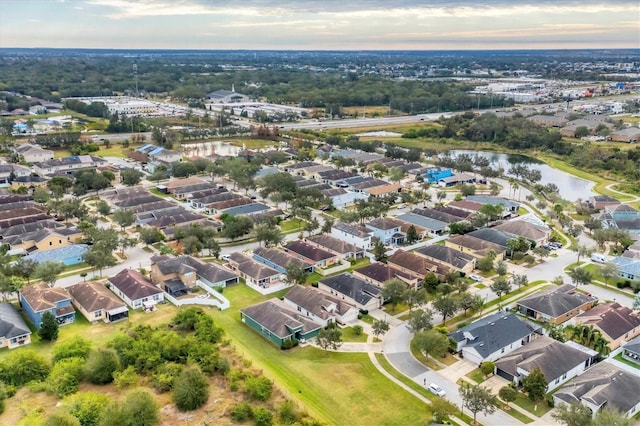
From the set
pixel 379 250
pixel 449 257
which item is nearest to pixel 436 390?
pixel 449 257

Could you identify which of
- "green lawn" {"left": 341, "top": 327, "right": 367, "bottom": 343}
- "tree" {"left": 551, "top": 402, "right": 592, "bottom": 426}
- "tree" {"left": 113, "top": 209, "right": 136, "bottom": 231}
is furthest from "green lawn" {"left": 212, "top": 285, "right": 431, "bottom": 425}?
"tree" {"left": 113, "top": 209, "right": 136, "bottom": 231}

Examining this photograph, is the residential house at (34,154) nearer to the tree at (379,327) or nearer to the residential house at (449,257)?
the residential house at (449,257)

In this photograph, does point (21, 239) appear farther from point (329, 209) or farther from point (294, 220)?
point (329, 209)

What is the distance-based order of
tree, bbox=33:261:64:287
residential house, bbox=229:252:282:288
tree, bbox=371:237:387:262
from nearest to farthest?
tree, bbox=33:261:64:287 < residential house, bbox=229:252:282:288 < tree, bbox=371:237:387:262

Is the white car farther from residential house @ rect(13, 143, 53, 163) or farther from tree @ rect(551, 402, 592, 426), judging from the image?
residential house @ rect(13, 143, 53, 163)

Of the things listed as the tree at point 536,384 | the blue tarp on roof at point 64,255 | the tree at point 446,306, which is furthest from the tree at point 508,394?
Result: the blue tarp on roof at point 64,255

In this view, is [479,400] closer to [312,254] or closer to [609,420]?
[609,420]
